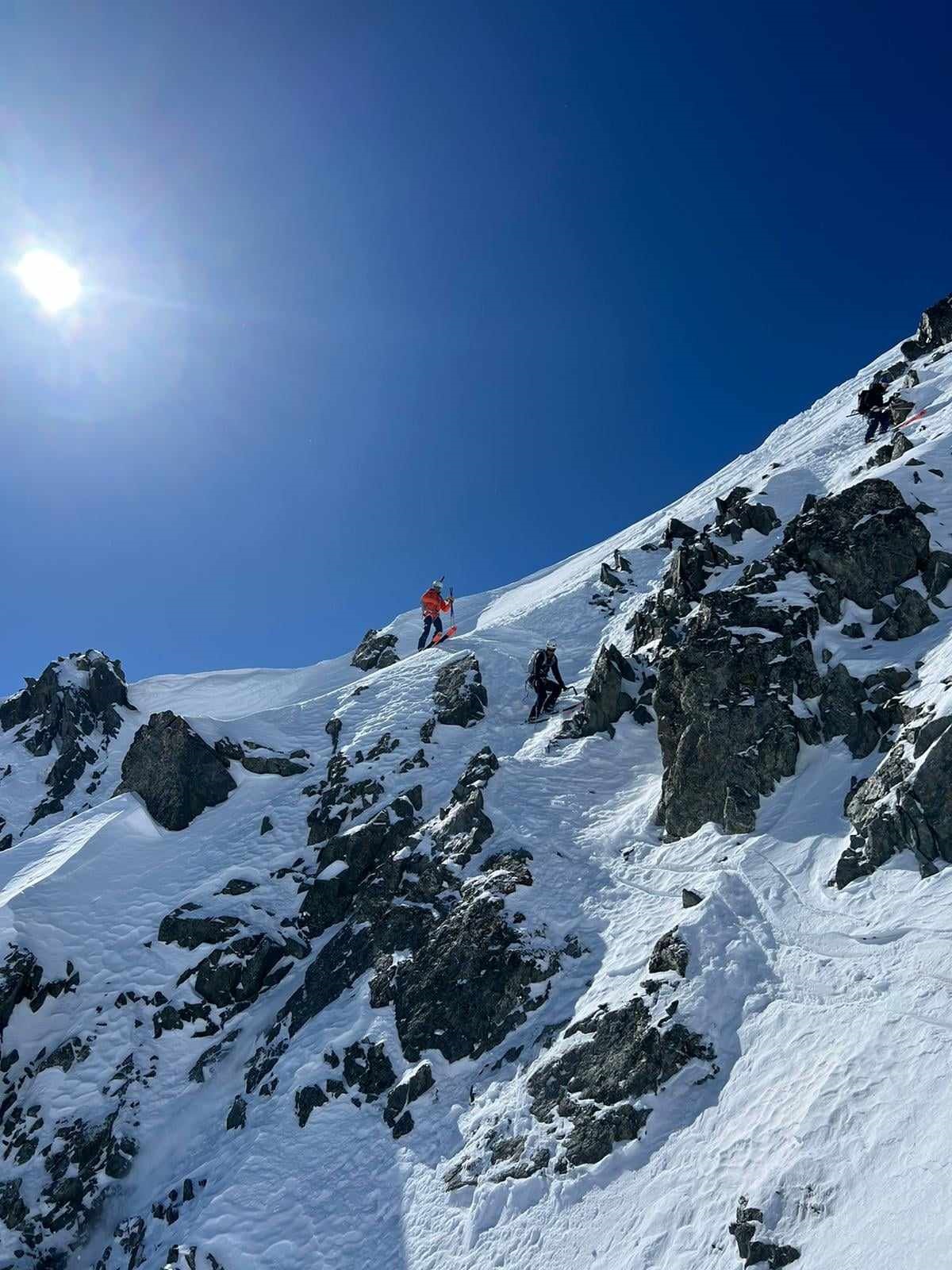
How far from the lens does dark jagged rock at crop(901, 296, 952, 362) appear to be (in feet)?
103

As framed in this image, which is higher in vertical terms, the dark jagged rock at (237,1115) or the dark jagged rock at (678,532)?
the dark jagged rock at (678,532)

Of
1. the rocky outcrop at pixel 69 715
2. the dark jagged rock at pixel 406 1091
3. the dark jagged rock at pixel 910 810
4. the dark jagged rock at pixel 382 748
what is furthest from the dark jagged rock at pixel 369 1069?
the rocky outcrop at pixel 69 715

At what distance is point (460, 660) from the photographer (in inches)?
1081

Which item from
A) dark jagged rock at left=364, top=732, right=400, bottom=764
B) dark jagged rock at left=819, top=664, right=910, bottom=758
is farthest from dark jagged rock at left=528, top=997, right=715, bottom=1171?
dark jagged rock at left=364, top=732, right=400, bottom=764

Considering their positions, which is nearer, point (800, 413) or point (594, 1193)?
point (594, 1193)

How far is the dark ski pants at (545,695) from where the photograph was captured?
23.4m

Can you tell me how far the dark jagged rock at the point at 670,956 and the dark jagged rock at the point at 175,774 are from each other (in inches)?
671

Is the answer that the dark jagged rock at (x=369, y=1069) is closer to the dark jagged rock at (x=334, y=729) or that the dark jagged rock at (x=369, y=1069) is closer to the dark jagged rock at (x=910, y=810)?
the dark jagged rock at (x=910, y=810)

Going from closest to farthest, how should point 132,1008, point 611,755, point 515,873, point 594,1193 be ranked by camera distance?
point 594,1193 → point 515,873 → point 132,1008 → point 611,755

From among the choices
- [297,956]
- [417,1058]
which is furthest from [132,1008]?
[417,1058]

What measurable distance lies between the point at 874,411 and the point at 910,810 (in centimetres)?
2152

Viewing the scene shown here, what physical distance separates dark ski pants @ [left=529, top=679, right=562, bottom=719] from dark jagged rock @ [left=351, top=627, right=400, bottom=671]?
43.7 feet

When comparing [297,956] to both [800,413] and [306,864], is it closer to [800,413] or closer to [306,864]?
[306,864]

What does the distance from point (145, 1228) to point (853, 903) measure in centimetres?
1361
